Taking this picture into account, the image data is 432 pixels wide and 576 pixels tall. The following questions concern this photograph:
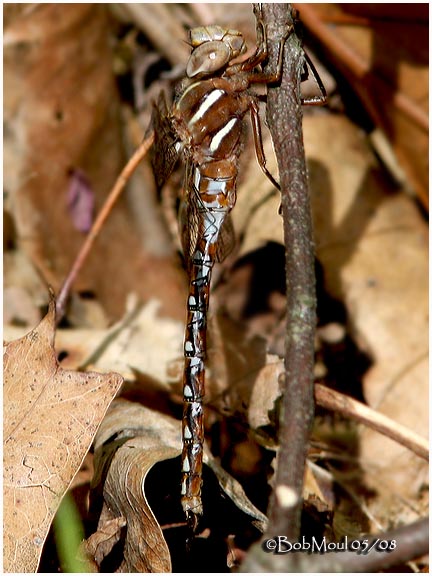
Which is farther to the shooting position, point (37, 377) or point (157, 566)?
point (37, 377)

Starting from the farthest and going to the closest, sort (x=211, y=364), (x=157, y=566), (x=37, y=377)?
1. (x=211, y=364)
2. (x=37, y=377)
3. (x=157, y=566)

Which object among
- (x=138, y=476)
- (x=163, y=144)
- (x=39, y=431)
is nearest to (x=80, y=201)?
(x=163, y=144)

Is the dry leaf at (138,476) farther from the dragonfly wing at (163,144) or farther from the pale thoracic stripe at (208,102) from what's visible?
the pale thoracic stripe at (208,102)

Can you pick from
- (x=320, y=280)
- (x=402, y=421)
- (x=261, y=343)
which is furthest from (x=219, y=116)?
(x=402, y=421)

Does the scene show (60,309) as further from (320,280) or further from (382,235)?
(382,235)

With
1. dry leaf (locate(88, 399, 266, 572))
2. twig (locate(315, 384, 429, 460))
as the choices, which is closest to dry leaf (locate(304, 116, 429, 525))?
twig (locate(315, 384, 429, 460))

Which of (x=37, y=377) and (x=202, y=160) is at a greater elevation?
(x=202, y=160)

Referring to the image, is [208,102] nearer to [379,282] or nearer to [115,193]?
[115,193]
